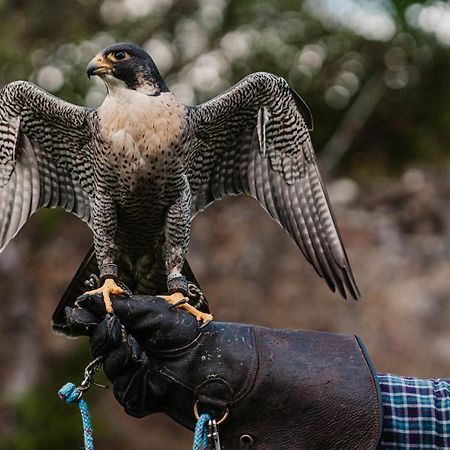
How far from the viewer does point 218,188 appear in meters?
3.25

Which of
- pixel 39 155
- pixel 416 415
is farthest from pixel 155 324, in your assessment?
pixel 39 155

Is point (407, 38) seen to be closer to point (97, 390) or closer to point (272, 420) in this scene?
point (97, 390)

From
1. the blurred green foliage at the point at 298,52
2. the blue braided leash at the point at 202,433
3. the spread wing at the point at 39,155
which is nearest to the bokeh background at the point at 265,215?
the blurred green foliage at the point at 298,52

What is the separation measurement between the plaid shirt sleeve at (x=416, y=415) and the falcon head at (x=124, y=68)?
1.36 meters

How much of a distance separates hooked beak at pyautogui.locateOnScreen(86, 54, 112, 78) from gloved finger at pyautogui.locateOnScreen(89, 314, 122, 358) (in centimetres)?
104

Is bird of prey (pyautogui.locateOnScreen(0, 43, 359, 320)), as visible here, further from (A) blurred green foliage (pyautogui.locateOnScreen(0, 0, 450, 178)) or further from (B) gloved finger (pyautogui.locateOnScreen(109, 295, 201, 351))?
(A) blurred green foliage (pyautogui.locateOnScreen(0, 0, 450, 178))

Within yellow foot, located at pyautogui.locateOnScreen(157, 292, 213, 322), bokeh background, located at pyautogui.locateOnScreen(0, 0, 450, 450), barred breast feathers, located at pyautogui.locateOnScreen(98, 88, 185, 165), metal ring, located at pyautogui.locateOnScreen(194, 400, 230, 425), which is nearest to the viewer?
metal ring, located at pyautogui.locateOnScreen(194, 400, 230, 425)

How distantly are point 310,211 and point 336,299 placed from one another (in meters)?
3.33

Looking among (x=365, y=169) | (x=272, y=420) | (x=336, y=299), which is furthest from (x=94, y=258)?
(x=365, y=169)

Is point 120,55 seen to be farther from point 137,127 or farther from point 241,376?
point 241,376

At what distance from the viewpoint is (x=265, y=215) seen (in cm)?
685

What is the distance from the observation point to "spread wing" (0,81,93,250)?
9.99ft

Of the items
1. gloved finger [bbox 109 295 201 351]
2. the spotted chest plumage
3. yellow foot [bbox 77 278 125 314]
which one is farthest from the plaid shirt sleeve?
the spotted chest plumage

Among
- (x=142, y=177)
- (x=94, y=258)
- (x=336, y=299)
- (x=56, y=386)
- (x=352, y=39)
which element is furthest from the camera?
(x=352, y=39)
